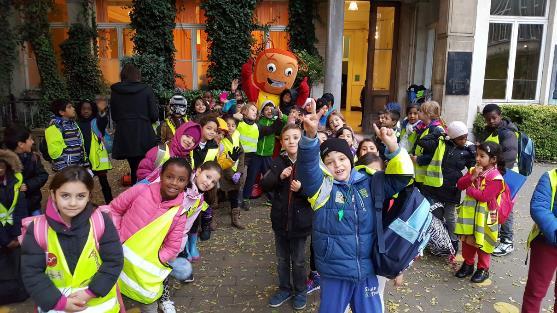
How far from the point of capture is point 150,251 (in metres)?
3.13

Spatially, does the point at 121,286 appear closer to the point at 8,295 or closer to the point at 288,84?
the point at 8,295

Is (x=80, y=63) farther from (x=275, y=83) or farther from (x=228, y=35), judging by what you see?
(x=275, y=83)

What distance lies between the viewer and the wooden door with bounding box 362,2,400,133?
12680 mm

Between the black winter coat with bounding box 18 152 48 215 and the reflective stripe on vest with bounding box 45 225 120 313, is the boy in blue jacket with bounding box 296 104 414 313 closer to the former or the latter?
the reflective stripe on vest with bounding box 45 225 120 313

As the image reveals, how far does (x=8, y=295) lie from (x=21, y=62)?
11.7 m

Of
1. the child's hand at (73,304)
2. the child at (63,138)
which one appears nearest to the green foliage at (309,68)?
the child at (63,138)

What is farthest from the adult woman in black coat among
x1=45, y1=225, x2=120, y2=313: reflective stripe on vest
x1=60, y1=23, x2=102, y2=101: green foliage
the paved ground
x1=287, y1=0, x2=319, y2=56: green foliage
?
x1=60, y1=23, x2=102, y2=101: green foliage

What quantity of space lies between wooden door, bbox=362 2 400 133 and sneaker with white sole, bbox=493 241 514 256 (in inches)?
312

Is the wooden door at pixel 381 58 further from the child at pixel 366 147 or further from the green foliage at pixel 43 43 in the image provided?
the child at pixel 366 147

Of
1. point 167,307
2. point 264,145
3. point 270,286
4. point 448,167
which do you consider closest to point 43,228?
point 167,307

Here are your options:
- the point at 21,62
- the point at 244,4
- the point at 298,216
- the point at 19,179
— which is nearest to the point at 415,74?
the point at 244,4

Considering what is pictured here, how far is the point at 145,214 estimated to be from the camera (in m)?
3.18

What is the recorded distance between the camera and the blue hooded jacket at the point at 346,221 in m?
2.89

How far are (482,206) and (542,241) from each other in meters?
1.10
